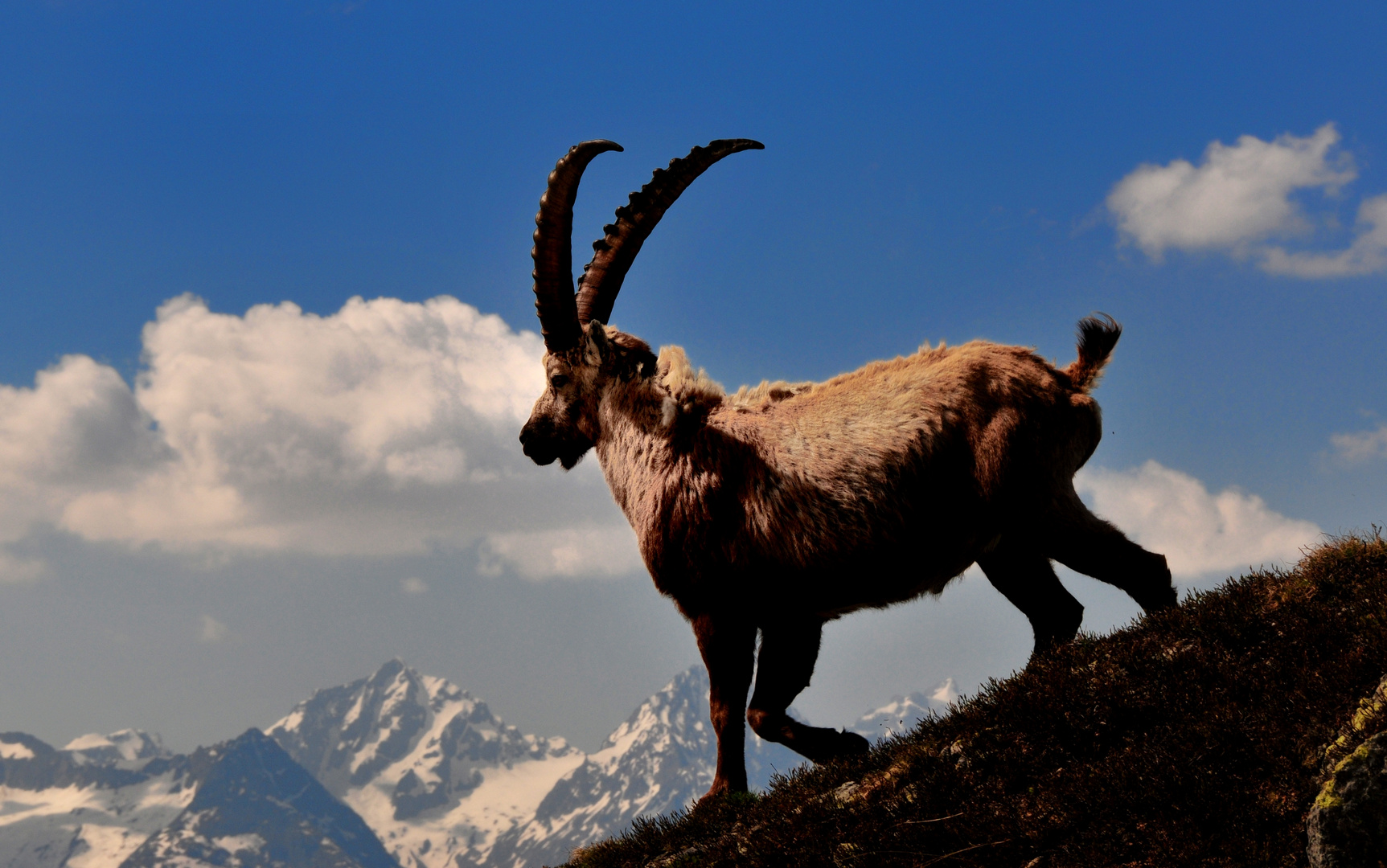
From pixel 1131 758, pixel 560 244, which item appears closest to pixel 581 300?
pixel 560 244

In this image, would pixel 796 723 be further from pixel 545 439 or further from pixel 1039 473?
pixel 545 439

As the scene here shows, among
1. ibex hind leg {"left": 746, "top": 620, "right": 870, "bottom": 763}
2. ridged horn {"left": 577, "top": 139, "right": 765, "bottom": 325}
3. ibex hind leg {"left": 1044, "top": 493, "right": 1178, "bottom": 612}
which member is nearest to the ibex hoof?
ibex hind leg {"left": 746, "top": 620, "right": 870, "bottom": 763}

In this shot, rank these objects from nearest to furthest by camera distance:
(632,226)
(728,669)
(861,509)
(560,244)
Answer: (861,509)
(728,669)
(560,244)
(632,226)

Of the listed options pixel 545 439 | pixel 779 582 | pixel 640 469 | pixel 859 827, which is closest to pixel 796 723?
pixel 779 582

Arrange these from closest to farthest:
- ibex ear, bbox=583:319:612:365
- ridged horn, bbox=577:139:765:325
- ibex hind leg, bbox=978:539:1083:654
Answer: ibex hind leg, bbox=978:539:1083:654
ibex ear, bbox=583:319:612:365
ridged horn, bbox=577:139:765:325

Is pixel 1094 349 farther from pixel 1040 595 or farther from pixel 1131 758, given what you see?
pixel 1131 758

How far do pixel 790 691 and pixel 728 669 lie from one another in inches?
43.4

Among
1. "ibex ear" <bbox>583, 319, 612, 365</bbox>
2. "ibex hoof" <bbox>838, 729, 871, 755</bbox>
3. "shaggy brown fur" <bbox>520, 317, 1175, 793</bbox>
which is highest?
"ibex ear" <bbox>583, 319, 612, 365</bbox>

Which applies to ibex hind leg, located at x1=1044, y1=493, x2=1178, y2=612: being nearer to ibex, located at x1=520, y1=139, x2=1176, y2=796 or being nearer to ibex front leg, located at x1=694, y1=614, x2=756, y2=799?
ibex, located at x1=520, y1=139, x2=1176, y2=796

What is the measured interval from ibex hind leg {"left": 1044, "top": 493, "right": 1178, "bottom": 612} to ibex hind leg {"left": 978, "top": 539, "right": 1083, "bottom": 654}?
58cm

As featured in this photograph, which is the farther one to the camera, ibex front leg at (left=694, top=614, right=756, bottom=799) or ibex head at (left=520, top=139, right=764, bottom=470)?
ibex head at (left=520, top=139, right=764, bottom=470)

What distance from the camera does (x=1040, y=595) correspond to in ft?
34.3

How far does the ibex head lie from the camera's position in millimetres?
11016

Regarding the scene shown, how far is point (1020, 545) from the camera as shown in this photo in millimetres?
9859
